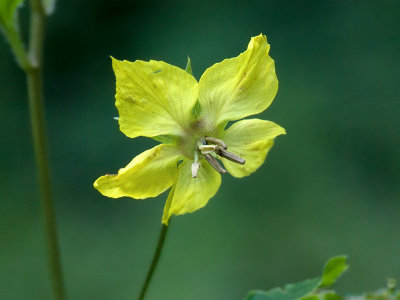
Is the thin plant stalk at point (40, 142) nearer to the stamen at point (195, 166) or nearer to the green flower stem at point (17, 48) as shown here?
the green flower stem at point (17, 48)

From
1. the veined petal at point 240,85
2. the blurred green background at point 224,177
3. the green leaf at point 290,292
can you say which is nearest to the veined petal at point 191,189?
the veined petal at point 240,85

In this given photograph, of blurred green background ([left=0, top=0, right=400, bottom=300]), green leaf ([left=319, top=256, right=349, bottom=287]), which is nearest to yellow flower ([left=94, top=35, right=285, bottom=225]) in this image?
green leaf ([left=319, top=256, right=349, bottom=287])

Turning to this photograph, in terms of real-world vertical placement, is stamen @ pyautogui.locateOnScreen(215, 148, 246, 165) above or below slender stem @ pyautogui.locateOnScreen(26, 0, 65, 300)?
below

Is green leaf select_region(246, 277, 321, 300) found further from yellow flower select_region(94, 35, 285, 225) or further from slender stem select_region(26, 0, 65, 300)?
slender stem select_region(26, 0, 65, 300)

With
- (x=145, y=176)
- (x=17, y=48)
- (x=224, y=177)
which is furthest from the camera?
(x=224, y=177)

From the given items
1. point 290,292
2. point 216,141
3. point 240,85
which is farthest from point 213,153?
point 290,292

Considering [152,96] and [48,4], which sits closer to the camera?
[152,96]

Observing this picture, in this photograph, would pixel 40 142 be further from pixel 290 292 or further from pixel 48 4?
pixel 290 292
